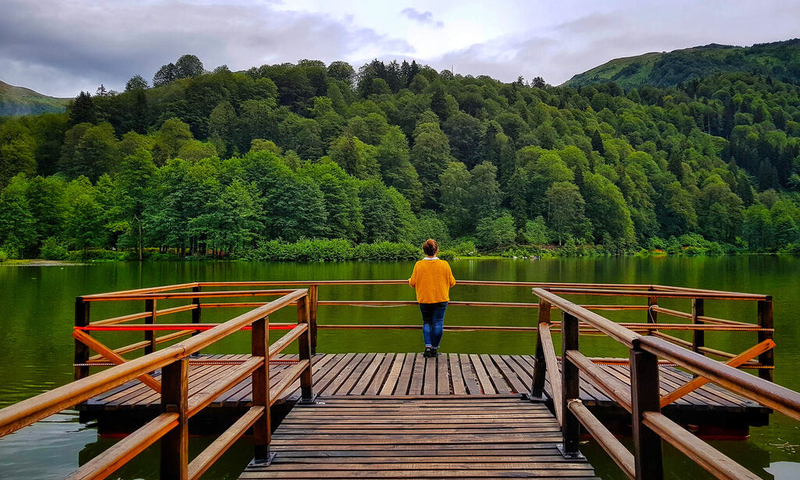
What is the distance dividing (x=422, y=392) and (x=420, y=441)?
1.61 metres

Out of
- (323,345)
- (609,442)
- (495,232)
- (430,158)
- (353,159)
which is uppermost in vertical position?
(430,158)

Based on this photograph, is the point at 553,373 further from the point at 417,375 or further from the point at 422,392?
the point at 417,375

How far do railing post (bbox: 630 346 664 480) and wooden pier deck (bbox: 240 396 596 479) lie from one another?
4.09ft

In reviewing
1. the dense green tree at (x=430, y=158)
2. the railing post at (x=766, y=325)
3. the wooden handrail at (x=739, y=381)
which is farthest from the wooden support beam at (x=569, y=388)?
the dense green tree at (x=430, y=158)

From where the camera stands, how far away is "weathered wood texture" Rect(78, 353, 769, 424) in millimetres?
5676

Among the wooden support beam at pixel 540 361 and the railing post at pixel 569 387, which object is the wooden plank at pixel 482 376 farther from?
the railing post at pixel 569 387

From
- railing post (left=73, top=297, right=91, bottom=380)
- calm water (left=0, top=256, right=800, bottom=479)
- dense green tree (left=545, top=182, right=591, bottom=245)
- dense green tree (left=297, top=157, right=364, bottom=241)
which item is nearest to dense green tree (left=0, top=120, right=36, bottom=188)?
dense green tree (left=297, top=157, right=364, bottom=241)

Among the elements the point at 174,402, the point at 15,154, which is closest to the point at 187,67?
the point at 15,154

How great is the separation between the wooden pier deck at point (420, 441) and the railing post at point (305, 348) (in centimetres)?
19

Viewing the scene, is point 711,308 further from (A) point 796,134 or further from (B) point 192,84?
(A) point 796,134

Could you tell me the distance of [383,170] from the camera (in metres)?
87.1

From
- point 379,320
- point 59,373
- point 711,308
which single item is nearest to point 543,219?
point 711,308

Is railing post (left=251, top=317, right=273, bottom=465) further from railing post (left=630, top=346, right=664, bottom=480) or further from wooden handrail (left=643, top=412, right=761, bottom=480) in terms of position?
wooden handrail (left=643, top=412, right=761, bottom=480)

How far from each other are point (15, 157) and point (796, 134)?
537 feet
